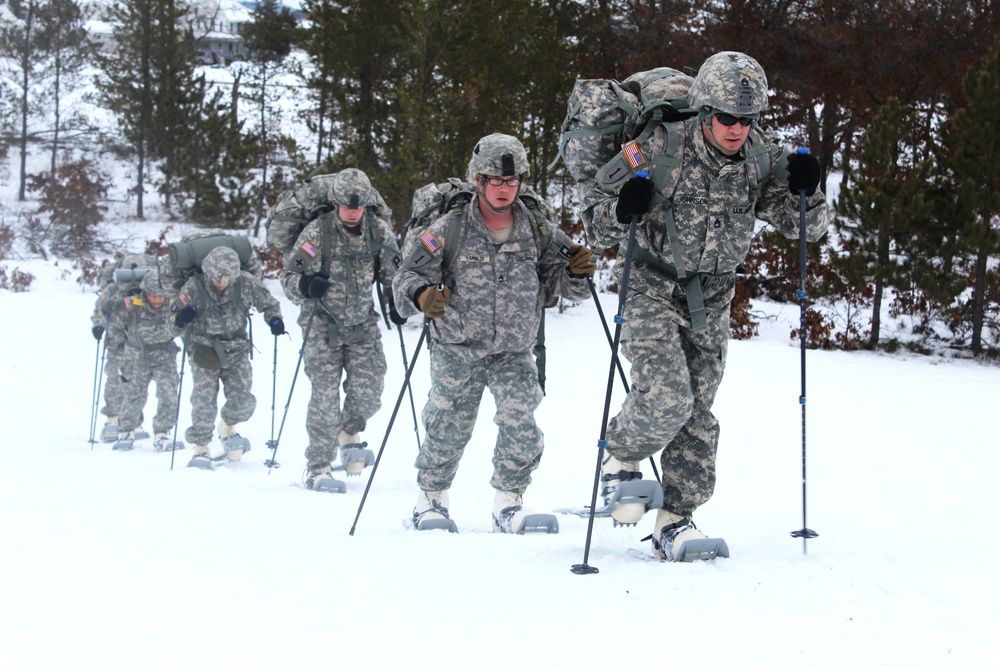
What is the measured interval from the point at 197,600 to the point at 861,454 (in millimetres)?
7089

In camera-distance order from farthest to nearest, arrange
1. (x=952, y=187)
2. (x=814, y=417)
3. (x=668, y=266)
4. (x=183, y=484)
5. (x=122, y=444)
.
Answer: (x=952, y=187) < (x=122, y=444) < (x=814, y=417) < (x=183, y=484) < (x=668, y=266)

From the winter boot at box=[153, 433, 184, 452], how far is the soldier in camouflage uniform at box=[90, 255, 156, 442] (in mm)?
988

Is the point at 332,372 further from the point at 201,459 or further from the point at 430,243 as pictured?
the point at 430,243

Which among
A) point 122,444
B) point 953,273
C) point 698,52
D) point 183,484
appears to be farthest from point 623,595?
point 698,52

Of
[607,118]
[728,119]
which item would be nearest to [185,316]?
[607,118]

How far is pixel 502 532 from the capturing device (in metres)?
5.63

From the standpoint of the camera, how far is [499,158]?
530 centimetres

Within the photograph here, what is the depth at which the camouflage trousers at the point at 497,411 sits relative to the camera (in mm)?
5562

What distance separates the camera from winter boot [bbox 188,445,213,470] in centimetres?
978

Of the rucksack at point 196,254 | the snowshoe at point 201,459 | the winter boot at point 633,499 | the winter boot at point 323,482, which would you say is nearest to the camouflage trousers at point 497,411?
the winter boot at point 633,499

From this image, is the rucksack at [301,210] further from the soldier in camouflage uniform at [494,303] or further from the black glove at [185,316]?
the soldier in camouflage uniform at [494,303]

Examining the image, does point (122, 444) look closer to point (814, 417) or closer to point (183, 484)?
point (183, 484)

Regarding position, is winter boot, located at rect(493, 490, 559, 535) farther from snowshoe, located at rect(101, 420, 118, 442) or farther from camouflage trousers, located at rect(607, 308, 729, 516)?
snowshoe, located at rect(101, 420, 118, 442)

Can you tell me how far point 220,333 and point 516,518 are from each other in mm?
5057
